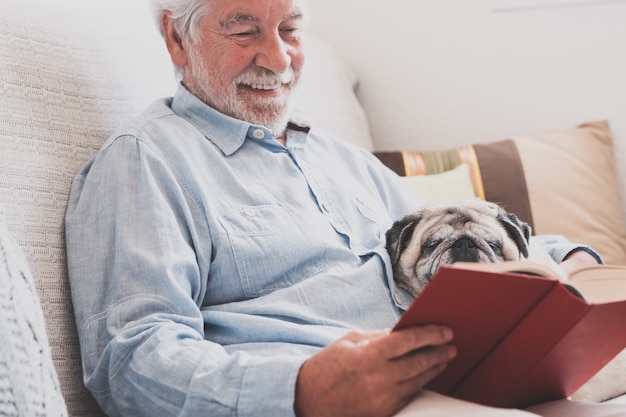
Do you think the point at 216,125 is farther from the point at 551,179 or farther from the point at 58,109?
the point at 551,179

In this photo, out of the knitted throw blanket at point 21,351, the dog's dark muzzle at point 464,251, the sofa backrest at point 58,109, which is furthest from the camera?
the dog's dark muzzle at point 464,251

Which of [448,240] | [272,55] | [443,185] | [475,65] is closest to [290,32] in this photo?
[272,55]

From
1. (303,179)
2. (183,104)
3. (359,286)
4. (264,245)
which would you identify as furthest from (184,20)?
(359,286)

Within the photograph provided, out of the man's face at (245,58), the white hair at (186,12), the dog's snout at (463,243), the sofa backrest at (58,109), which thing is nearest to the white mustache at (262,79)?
the man's face at (245,58)

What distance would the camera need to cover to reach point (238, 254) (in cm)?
137

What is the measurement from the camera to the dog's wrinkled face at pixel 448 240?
151 cm

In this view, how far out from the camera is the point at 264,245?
141cm

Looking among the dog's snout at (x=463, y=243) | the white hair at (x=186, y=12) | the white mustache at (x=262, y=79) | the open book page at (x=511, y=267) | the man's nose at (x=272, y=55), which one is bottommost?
the dog's snout at (x=463, y=243)

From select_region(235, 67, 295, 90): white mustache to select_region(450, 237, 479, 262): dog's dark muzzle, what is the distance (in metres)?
0.45

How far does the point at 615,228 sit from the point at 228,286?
1.26 m

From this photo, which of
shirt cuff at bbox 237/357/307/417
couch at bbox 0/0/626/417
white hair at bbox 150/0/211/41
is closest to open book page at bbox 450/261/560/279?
shirt cuff at bbox 237/357/307/417

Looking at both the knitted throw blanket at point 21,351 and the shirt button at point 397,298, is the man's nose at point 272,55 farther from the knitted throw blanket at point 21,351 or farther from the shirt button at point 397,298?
the knitted throw blanket at point 21,351

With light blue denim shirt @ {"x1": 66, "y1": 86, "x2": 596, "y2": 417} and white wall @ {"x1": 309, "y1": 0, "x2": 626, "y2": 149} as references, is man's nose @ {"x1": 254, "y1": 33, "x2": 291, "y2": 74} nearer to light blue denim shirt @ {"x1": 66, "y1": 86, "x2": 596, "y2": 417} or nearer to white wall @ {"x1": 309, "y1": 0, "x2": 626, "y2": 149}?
light blue denim shirt @ {"x1": 66, "y1": 86, "x2": 596, "y2": 417}

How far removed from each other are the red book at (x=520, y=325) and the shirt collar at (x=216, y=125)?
0.61m
